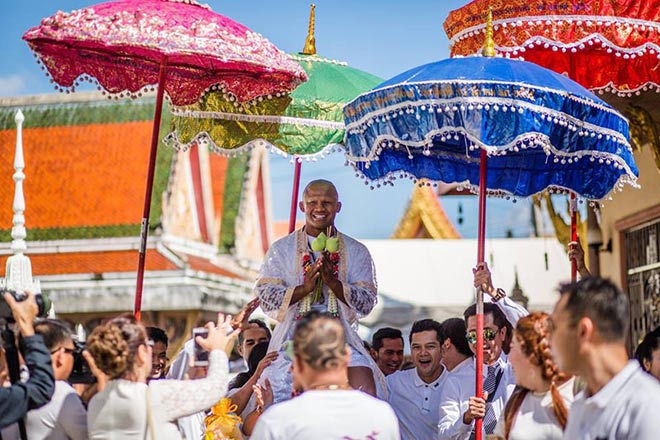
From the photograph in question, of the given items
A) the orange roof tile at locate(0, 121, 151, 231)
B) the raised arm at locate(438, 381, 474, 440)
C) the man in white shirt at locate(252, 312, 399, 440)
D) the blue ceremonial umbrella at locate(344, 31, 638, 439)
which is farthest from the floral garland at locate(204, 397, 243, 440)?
the orange roof tile at locate(0, 121, 151, 231)

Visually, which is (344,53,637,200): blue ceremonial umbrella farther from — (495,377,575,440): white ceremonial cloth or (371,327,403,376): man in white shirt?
(495,377,575,440): white ceremonial cloth

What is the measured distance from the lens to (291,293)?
830 cm

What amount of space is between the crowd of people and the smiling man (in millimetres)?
12

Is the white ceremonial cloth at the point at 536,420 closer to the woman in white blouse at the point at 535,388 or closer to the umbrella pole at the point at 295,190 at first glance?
the woman in white blouse at the point at 535,388

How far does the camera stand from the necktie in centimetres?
→ 794

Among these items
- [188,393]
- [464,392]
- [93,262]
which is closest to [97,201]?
[93,262]

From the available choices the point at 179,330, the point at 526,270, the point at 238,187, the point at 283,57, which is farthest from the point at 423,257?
the point at 283,57

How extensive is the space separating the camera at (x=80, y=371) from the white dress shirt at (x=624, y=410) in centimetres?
250

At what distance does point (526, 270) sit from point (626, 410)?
63.4 ft

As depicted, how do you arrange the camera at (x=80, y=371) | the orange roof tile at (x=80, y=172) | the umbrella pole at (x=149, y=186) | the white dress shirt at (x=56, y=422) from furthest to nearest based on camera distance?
the orange roof tile at (x=80, y=172) < the umbrella pole at (x=149, y=186) < the camera at (x=80, y=371) < the white dress shirt at (x=56, y=422)

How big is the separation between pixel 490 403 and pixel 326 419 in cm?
319

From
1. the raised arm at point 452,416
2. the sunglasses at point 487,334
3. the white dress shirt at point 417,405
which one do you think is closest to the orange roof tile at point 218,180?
the white dress shirt at point 417,405

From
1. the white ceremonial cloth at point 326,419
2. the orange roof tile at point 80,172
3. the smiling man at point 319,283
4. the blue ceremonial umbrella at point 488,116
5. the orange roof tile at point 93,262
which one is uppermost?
the orange roof tile at point 80,172

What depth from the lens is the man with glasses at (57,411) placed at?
5.75 meters
